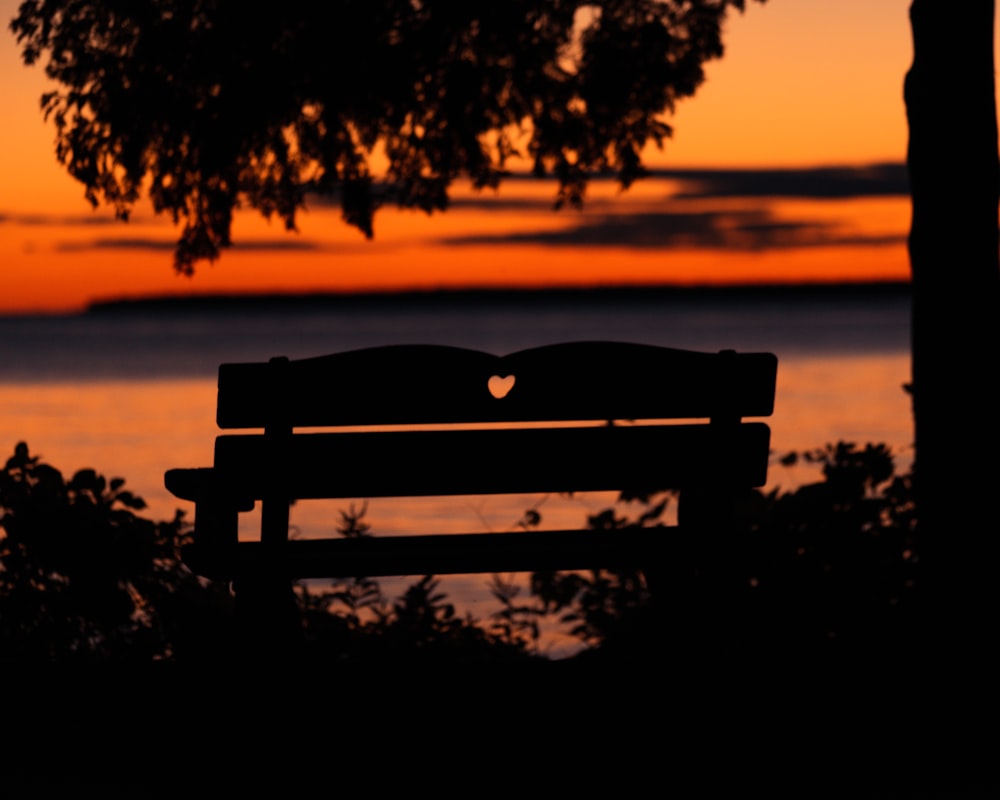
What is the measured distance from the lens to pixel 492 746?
4859 millimetres

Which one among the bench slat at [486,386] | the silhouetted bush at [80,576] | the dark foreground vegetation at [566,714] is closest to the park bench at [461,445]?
the bench slat at [486,386]

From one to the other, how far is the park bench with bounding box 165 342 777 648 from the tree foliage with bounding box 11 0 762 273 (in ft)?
15.1

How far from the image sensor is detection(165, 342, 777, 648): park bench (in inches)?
177

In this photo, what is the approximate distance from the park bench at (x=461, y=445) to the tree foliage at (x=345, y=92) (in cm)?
461

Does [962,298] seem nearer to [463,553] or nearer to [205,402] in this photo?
[463,553]

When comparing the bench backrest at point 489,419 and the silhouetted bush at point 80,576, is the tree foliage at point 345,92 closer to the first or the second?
the silhouetted bush at point 80,576

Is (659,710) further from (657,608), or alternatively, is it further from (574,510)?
(574,510)

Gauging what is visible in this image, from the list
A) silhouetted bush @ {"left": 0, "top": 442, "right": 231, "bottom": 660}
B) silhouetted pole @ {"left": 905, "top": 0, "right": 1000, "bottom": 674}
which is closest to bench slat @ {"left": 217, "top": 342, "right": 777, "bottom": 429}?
silhouetted pole @ {"left": 905, "top": 0, "right": 1000, "bottom": 674}

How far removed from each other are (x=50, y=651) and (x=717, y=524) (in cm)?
327

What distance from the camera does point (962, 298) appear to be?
5992 mm

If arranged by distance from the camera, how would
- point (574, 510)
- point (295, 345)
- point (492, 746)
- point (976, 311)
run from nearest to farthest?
point (492, 746) → point (976, 311) → point (574, 510) → point (295, 345)

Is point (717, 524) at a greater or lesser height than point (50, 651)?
greater

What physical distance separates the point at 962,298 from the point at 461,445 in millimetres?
2331

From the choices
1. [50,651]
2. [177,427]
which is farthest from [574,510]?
[177,427]
